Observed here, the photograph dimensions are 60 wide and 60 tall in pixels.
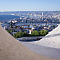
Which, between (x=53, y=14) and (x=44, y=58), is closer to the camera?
(x=44, y=58)

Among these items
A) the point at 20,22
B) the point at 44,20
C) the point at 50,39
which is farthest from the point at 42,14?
the point at 50,39

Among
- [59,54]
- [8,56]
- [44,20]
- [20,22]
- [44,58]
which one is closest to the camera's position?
[8,56]

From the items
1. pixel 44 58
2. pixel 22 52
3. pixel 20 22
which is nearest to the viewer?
pixel 22 52

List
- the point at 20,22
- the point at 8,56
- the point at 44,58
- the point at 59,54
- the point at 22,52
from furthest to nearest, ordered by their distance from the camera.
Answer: the point at 20,22 → the point at 59,54 → the point at 44,58 → the point at 22,52 → the point at 8,56

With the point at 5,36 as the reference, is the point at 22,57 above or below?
below

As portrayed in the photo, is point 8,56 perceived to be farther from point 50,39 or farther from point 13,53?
point 50,39

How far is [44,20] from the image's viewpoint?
16.4 meters

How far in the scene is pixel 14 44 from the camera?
132 cm

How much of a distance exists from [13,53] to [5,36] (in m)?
0.18

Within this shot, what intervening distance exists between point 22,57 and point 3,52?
0.17 metres

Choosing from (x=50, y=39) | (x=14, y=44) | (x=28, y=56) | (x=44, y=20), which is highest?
(x=14, y=44)

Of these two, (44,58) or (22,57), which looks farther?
(44,58)

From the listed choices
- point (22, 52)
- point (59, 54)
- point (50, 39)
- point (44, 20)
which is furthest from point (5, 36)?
point (44, 20)

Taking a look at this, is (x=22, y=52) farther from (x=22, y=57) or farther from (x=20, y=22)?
(x=20, y=22)
